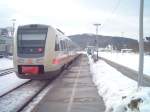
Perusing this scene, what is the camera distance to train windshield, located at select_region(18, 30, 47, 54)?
17.1 m

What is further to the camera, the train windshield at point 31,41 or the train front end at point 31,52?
the train windshield at point 31,41

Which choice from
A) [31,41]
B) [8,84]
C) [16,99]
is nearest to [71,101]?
[16,99]

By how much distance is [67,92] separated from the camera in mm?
14398

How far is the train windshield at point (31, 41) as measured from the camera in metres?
17.1

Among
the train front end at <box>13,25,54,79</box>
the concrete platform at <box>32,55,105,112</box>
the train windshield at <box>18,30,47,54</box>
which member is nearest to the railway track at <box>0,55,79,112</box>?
the concrete platform at <box>32,55,105,112</box>

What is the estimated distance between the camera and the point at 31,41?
17312 millimetres

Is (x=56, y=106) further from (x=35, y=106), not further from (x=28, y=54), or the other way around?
(x=28, y=54)

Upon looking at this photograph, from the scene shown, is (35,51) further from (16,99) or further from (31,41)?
(16,99)

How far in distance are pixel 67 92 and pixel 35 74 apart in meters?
3.06

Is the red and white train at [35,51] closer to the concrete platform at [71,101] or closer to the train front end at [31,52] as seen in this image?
the train front end at [31,52]

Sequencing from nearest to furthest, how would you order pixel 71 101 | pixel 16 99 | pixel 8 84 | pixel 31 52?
1. pixel 71 101
2. pixel 16 99
3. pixel 31 52
4. pixel 8 84

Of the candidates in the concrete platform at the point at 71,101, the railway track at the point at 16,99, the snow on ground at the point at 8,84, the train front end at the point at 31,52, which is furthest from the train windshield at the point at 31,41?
the concrete platform at the point at 71,101

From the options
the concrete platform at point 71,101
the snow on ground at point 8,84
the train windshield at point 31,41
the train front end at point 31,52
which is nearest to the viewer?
the concrete platform at point 71,101

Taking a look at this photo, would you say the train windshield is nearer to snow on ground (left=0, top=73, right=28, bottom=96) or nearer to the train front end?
the train front end
